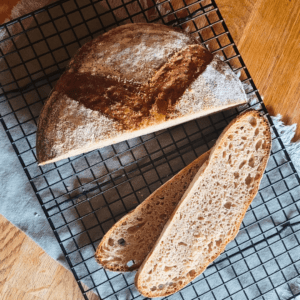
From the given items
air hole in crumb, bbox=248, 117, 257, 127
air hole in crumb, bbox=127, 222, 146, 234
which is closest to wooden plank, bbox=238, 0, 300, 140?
air hole in crumb, bbox=248, 117, 257, 127

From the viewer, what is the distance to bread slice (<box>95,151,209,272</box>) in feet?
4.27

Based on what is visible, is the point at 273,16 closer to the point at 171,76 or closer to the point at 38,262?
the point at 171,76

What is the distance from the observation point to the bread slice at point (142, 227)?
130 cm

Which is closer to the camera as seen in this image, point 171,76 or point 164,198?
point 171,76

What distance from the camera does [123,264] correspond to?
4.33 ft

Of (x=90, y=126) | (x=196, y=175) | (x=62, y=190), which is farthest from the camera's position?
(x=62, y=190)

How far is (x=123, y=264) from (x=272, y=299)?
0.73 meters

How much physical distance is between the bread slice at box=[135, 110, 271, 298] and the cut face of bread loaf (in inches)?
11.2

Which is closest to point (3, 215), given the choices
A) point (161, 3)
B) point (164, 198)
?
point (164, 198)

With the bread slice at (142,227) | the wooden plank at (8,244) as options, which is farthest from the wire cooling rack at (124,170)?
the wooden plank at (8,244)

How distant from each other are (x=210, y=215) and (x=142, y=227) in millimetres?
303

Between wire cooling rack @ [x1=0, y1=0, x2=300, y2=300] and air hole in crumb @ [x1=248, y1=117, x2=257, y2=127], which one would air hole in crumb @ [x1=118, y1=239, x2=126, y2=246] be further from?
air hole in crumb @ [x1=248, y1=117, x2=257, y2=127]

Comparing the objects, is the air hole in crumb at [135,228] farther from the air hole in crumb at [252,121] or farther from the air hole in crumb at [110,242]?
the air hole in crumb at [252,121]

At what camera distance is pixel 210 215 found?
129 cm
